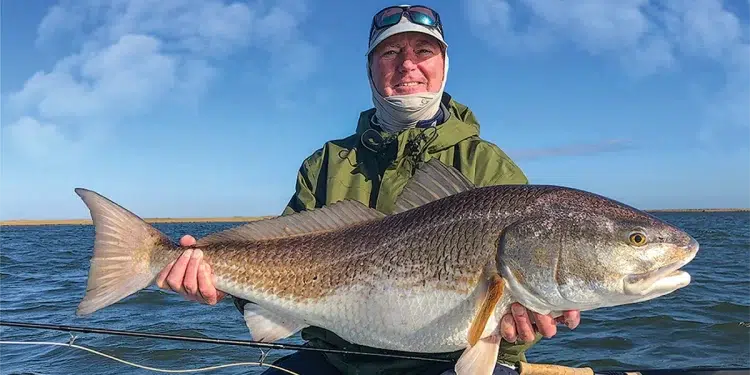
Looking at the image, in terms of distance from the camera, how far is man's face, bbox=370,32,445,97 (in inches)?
179

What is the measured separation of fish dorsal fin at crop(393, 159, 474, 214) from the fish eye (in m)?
0.94

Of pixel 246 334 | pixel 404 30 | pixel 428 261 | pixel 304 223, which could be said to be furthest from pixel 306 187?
pixel 246 334

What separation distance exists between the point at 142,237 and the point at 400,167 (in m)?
1.80

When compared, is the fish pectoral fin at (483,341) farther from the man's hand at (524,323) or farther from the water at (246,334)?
the water at (246,334)

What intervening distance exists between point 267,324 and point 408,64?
218 centimetres

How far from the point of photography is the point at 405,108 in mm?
4473

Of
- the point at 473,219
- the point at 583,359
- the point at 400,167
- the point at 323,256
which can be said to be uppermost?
the point at 400,167

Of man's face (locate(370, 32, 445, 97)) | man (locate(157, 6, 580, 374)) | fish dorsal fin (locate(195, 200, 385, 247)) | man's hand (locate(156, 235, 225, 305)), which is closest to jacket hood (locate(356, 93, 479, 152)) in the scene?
man (locate(157, 6, 580, 374))

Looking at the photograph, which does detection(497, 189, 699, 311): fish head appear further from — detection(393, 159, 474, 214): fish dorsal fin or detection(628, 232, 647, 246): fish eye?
detection(393, 159, 474, 214): fish dorsal fin

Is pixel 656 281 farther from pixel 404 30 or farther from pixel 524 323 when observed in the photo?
pixel 404 30

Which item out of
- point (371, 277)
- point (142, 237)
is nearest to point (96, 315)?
point (142, 237)

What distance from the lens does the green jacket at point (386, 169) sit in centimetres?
416

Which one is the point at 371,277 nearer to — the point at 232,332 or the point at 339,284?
the point at 339,284

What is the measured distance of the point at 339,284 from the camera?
344cm
